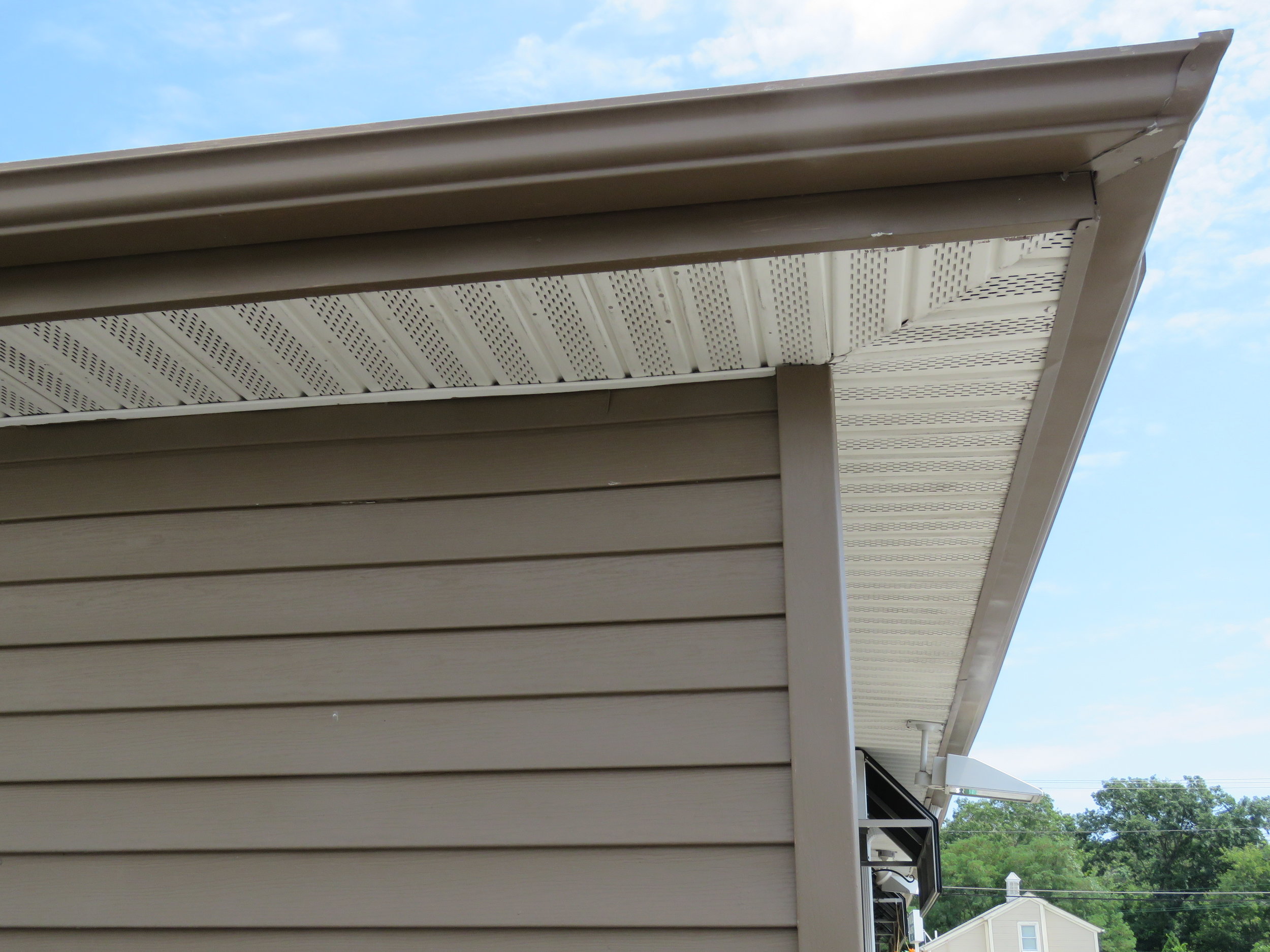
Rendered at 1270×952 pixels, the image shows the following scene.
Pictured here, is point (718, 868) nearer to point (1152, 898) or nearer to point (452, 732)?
point (452, 732)

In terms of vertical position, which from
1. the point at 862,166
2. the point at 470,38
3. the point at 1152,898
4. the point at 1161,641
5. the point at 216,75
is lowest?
the point at 1152,898

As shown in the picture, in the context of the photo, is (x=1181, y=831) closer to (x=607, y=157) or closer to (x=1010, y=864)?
(x=1010, y=864)

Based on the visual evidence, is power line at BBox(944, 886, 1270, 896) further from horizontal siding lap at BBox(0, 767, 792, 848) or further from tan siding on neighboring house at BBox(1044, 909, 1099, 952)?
horizontal siding lap at BBox(0, 767, 792, 848)

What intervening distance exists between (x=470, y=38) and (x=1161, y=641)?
246 ft

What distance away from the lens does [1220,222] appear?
94.3 m

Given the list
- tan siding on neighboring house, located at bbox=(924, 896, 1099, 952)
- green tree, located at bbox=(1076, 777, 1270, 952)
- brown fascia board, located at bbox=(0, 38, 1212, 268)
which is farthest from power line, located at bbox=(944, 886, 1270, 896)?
brown fascia board, located at bbox=(0, 38, 1212, 268)

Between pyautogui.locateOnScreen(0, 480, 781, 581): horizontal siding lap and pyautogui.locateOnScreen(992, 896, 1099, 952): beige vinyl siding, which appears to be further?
pyautogui.locateOnScreen(992, 896, 1099, 952): beige vinyl siding

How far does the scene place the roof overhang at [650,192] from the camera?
1462 millimetres

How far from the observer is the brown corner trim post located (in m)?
1.71

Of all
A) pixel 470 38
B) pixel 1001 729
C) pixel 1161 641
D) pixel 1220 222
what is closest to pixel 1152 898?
pixel 1001 729

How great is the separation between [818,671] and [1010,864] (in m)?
48.9

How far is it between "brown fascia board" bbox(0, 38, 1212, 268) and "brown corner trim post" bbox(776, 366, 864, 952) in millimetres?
560

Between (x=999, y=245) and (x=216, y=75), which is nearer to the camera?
(x=999, y=245)

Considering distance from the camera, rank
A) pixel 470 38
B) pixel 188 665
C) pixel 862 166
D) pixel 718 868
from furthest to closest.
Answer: pixel 470 38
pixel 188 665
pixel 718 868
pixel 862 166
